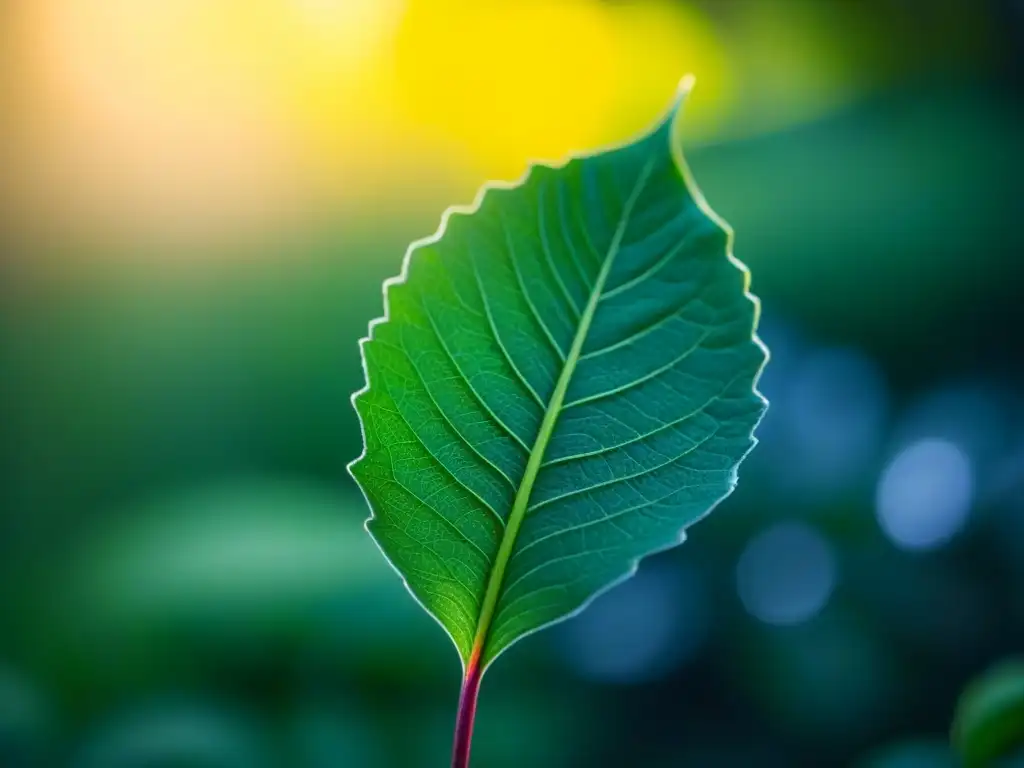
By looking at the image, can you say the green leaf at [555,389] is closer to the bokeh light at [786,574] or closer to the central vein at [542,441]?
the central vein at [542,441]

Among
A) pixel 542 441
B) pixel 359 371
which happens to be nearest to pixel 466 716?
pixel 542 441

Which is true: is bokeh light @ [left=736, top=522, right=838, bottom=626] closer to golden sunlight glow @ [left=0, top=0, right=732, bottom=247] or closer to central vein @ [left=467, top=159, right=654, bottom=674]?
golden sunlight glow @ [left=0, top=0, right=732, bottom=247]

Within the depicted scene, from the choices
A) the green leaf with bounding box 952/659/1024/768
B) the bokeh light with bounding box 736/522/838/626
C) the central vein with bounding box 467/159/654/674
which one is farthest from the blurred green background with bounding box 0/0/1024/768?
the central vein with bounding box 467/159/654/674

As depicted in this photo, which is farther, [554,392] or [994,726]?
[994,726]

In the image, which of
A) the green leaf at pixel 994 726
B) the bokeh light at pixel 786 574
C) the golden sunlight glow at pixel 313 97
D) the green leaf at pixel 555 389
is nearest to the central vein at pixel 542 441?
the green leaf at pixel 555 389

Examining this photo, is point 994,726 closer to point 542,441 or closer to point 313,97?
point 542,441

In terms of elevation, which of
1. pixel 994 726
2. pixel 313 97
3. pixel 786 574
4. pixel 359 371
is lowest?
pixel 994 726

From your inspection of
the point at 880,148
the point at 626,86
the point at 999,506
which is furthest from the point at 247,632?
the point at 880,148

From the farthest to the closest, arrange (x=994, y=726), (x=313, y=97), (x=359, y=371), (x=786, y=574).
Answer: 1. (x=313, y=97)
2. (x=359, y=371)
3. (x=786, y=574)
4. (x=994, y=726)
